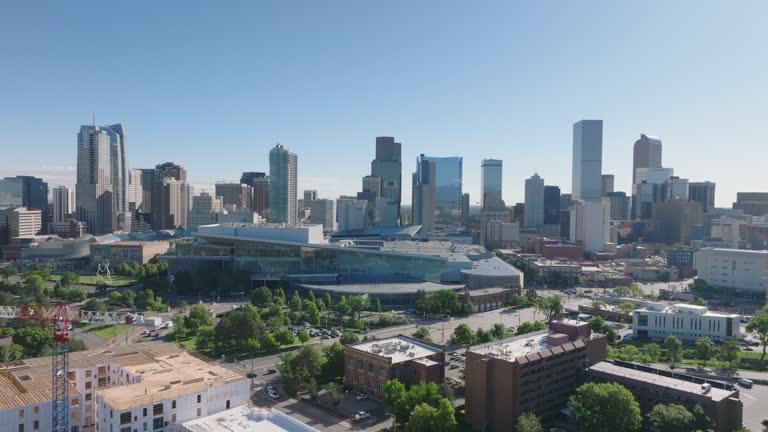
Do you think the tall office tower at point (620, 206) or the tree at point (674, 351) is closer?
the tree at point (674, 351)

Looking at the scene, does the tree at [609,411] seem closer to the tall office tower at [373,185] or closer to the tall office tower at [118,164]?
the tall office tower at [118,164]

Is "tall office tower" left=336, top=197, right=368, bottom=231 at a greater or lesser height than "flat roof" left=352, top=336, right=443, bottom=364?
greater

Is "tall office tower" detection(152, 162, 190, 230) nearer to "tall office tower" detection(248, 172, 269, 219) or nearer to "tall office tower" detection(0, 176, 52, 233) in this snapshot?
"tall office tower" detection(248, 172, 269, 219)

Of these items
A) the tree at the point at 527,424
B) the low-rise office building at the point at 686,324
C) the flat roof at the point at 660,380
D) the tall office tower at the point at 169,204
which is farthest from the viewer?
the tall office tower at the point at 169,204

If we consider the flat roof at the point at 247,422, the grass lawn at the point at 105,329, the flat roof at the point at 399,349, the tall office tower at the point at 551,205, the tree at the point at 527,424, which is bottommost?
the grass lawn at the point at 105,329

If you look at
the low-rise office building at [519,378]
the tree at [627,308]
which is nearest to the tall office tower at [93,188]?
the tree at [627,308]

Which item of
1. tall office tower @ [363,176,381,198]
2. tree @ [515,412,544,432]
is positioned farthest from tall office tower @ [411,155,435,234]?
tree @ [515,412,544,432]

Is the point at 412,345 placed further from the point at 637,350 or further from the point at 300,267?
the point at 300,267
